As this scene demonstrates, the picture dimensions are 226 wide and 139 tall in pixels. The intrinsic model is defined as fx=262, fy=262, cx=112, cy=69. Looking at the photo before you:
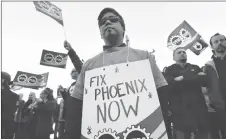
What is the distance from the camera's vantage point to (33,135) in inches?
277

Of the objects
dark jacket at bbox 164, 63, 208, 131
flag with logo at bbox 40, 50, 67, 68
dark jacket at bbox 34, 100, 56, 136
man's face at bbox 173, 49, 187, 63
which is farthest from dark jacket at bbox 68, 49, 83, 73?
flag with logo at bbox 40, 50, 67, 68

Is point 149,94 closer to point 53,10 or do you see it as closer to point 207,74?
point 207,74

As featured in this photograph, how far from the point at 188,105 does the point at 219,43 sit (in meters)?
0.98

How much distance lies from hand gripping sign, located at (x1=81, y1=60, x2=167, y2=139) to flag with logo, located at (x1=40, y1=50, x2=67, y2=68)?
5.33 meters

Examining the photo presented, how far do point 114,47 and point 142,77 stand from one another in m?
0.47

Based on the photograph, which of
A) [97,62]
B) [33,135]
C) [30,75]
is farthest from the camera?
[30,75]

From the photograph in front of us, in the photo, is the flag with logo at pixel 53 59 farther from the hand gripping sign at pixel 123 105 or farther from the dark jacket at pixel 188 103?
the hand gripping sign at pixel 123 105

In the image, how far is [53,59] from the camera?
23.5ft

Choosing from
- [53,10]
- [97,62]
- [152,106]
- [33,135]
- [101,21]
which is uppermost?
[53,10]

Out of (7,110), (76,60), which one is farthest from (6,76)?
(76,60)

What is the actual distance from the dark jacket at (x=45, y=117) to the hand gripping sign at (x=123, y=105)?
5003mm

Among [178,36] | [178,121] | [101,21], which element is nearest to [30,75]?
[178,36]

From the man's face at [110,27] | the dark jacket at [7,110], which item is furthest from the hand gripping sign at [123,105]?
the dark jacket at [7,110]

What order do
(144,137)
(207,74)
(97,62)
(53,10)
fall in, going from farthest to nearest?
(53,10)
(207,74)
(97,62)
(144,137)
